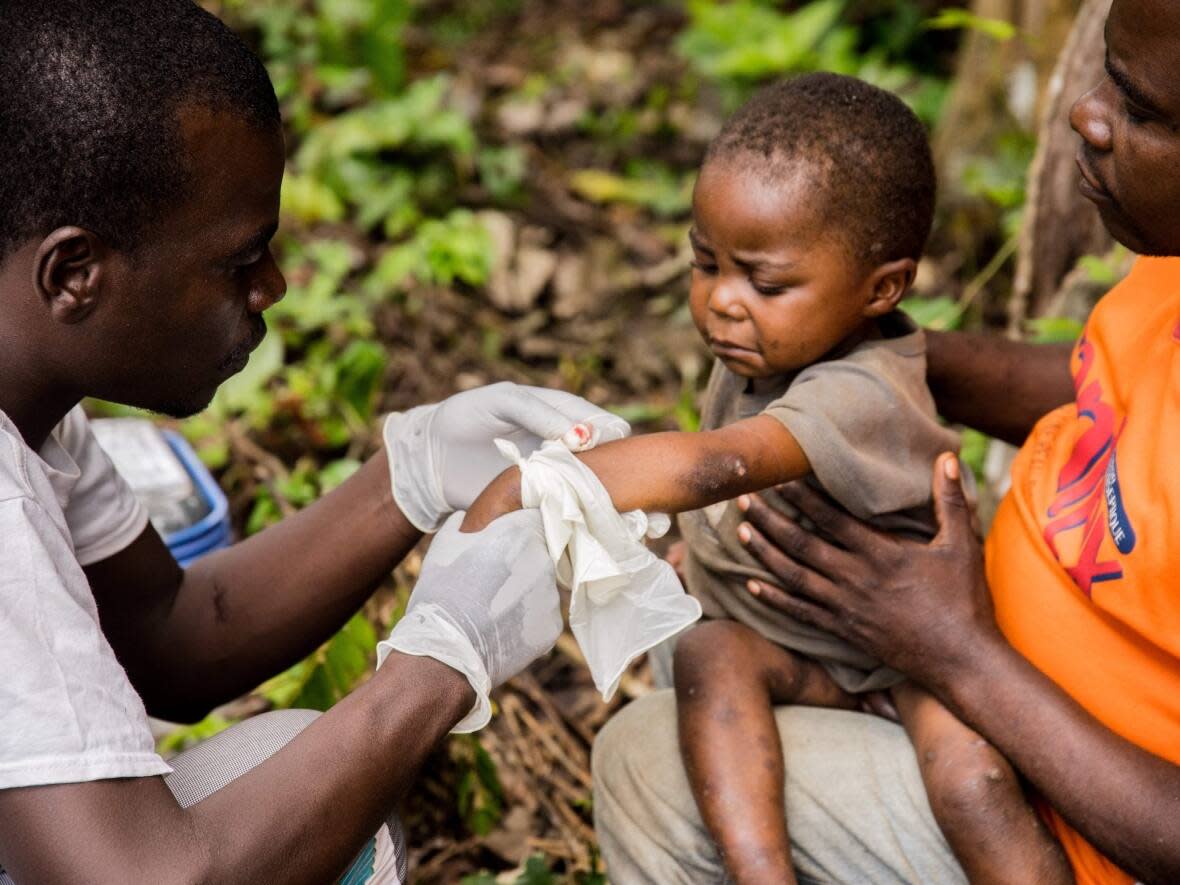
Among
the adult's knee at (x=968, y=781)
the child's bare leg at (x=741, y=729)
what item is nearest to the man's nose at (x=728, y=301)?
the child's bare leg at (x=741, y=729)

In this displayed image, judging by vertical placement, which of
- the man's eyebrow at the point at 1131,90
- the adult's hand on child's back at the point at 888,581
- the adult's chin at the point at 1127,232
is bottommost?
the adult's hand on child's back at the point at 888,581

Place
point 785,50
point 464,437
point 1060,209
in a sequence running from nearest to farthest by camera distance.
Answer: point 464,437, point 1060,209, point 785,50

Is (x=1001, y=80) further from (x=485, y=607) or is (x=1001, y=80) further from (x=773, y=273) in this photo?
(x=485, y=607)

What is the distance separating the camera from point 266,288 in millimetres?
1772

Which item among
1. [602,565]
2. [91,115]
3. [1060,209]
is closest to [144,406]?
[91,115]

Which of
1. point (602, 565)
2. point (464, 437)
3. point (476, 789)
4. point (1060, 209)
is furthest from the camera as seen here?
point (1060, 209)

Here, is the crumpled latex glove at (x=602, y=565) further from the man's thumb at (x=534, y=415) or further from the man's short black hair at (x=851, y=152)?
the man's short black hair at (x=851, y=152)

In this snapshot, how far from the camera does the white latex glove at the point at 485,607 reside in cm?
165

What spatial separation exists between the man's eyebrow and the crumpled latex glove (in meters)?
0.83

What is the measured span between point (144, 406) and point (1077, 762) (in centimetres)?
136

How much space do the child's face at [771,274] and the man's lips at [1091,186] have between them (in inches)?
14.8

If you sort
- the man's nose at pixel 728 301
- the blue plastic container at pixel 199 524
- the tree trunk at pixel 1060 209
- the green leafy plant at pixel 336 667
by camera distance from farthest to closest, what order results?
the tree trunk at pixel 1060 209, the blue plastic container at pixel 199 524, the green leafy plant at pixel 336 667, the man's nose at pixel 728 301

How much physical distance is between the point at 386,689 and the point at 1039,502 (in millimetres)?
1046

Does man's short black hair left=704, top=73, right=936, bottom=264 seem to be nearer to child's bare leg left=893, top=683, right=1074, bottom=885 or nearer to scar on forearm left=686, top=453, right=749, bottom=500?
scar on forearm left=686, top=453, right=749, bottom=500
